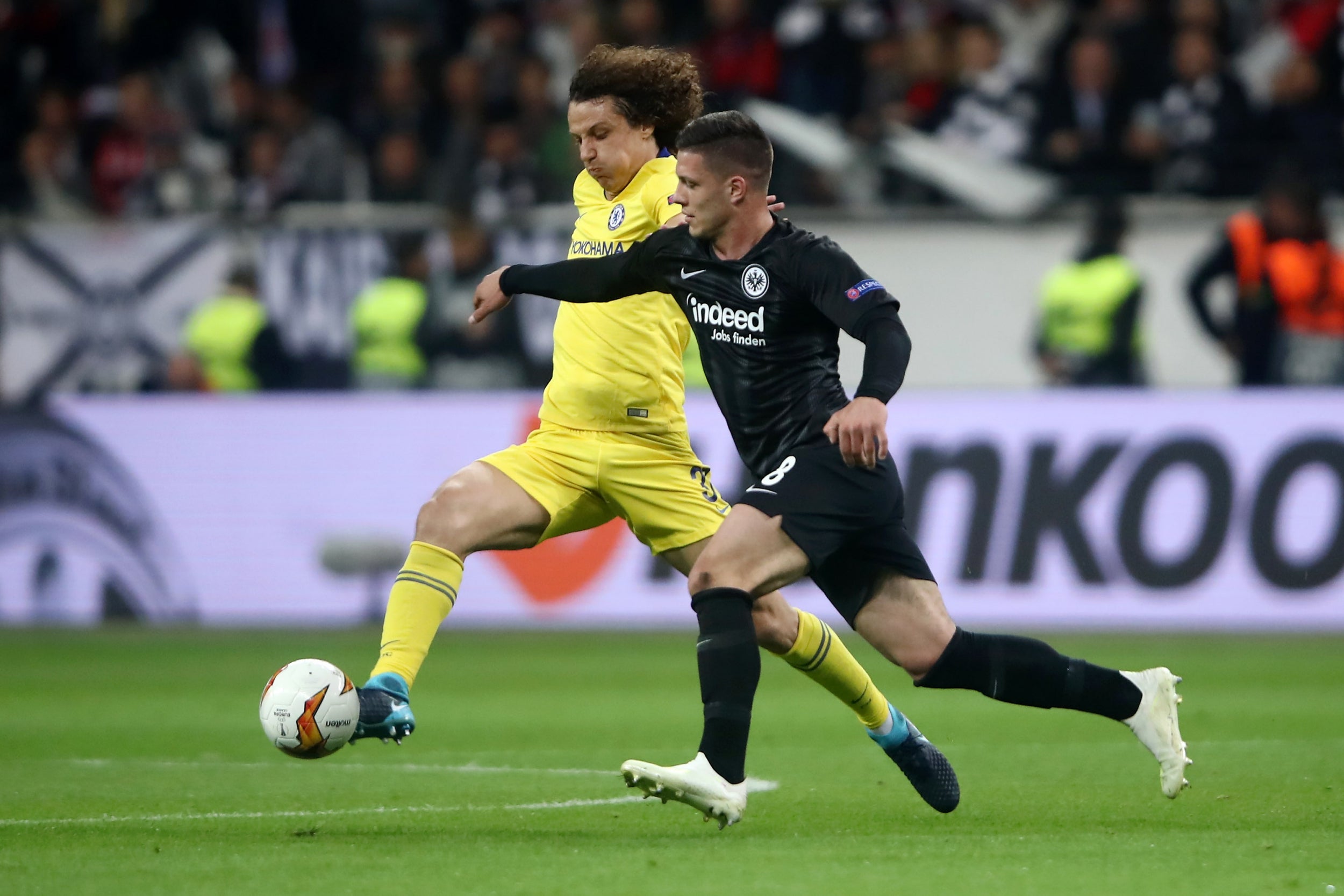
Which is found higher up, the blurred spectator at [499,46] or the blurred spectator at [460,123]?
the blurred spectator at [499,46]

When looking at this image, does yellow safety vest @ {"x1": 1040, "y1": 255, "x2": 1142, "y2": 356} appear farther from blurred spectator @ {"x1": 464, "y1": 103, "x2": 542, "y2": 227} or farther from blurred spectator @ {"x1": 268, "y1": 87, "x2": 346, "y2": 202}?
blurred spectator @ {"x1": 268, "y1": 87, "x2": 346, "y2": 202}

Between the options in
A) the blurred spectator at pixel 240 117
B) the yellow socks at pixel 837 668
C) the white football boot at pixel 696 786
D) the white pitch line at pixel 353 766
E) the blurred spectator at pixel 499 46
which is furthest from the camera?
the blurred spectator at pixel 240 117

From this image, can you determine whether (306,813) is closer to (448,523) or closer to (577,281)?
(448,523)

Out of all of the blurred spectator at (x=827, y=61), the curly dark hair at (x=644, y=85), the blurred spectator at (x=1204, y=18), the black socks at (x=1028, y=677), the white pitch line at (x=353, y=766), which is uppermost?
the blurred spectator at (x=1204, y=18)

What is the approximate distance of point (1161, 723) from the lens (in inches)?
216

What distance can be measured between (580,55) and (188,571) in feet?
18.0

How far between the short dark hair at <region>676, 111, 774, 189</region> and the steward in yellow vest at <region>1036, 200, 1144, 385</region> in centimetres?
788

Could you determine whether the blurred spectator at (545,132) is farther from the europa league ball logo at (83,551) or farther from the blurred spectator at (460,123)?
the europa league ball logo at (83,551)

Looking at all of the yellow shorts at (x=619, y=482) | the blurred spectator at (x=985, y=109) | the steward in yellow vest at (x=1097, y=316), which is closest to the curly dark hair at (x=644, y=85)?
the yellow shorts at (x=619, y=482)

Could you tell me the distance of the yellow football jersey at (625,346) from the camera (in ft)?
19.9

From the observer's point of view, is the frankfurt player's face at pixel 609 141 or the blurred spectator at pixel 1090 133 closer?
the frankfurt player's face at pixel 609 141

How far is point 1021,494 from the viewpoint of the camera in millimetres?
11859

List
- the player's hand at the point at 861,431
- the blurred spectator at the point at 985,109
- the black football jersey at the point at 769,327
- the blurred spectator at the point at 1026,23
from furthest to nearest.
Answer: the blurred spectator at the point at 1026,23 < the blurred spectator at the point at 985,109 < the black football jersey at the point at 769,327 < the player's hand at the point at 861,431

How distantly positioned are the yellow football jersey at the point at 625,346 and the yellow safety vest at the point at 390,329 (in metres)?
7.75
